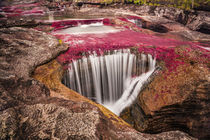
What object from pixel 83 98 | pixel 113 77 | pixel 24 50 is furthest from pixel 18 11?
pixel 83 98

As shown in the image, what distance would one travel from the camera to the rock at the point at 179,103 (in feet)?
17.7

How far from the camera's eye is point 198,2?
19406 mm

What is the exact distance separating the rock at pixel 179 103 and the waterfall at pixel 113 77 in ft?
3.55

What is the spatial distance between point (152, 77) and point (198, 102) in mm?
2172

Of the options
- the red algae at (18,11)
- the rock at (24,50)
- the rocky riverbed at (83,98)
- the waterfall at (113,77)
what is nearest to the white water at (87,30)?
the rocky riverbed at (83,98)

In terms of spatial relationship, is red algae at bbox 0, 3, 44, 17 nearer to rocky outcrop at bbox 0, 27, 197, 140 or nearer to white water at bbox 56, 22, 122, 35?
white water at bbox 56, 22, 122, 35

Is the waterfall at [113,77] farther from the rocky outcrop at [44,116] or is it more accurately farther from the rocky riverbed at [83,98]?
the rocky outcrop at [44,116]

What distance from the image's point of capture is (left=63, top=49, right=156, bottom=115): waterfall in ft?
23.1

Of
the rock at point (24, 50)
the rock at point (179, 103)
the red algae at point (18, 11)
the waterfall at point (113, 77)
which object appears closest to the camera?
the rock at point (24, 50)

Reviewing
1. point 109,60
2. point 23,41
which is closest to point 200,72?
point 109,60

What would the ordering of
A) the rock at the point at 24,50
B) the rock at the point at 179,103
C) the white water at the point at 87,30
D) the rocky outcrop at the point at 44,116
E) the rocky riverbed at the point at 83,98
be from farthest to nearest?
the white water at the point at 87,30, the rock at the point at 179,103, the rock at the point at 24,50, the rocky riverbed at the point at 83,98, the rocky outcrop at the point at 44,116

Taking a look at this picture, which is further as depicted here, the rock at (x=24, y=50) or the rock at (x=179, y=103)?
the rock at (x=179, y=103)

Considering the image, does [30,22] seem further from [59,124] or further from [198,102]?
[198,102]

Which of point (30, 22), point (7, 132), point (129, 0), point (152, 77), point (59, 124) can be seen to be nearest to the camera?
point (7, 132)
